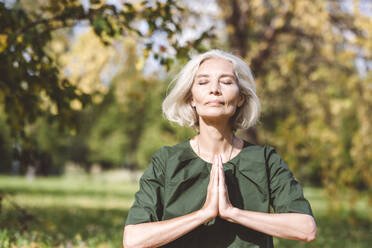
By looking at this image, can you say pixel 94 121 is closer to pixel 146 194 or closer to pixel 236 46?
pixel 236 46

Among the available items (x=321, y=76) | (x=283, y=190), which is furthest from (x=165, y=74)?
(x=283, y=190)

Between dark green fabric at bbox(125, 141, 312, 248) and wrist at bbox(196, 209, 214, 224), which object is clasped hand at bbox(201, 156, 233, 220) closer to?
wrist at bbox(196, 209, 214, 224)

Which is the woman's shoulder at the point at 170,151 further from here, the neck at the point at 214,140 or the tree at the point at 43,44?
the tree at the point at 43,44

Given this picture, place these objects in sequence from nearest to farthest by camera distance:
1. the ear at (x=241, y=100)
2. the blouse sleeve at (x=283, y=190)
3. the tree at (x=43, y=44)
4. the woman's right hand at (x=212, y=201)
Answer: the woman's right hand at (x=212, y=201), the blouse sleeve at (x=283, y=190), the ear at (x=241, y=100), the tree at (x=43, y=44)

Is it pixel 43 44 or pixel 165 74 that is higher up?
pixel 43 44

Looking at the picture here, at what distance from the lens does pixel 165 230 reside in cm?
200

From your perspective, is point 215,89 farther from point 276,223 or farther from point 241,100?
point 276,223

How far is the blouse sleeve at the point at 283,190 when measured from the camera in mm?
2090

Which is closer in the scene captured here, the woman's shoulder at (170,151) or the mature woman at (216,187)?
the mature woman at (216,187)

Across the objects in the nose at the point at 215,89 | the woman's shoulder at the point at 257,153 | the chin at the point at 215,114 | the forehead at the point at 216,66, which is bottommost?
the woman's shoulder at the point at 257,153

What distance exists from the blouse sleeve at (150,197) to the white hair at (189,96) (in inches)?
14.3

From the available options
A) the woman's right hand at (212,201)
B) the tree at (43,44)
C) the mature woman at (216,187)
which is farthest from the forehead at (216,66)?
the tree at (43,44)

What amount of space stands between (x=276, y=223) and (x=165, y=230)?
0.57 metres

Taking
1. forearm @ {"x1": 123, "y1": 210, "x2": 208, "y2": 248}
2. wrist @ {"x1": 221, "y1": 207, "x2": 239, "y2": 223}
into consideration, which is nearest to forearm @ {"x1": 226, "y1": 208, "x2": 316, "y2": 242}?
wrist @ {"x1": 221, "y1": 207, "x2": 239, "y2": 223}
